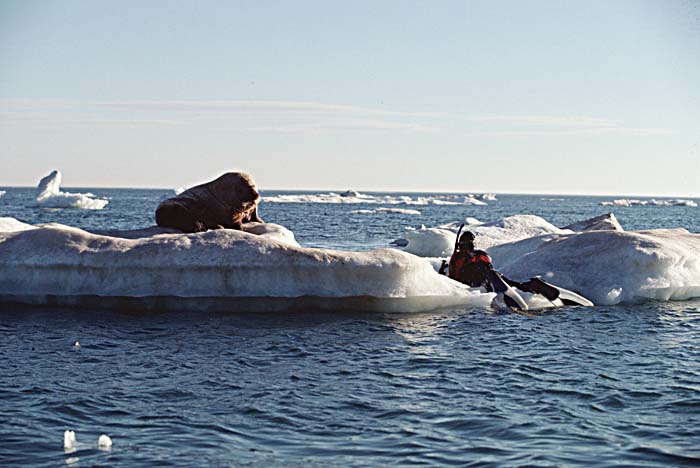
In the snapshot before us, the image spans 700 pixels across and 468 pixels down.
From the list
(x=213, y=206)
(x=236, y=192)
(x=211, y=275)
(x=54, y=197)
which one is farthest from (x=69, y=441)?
(x=54, y=197)

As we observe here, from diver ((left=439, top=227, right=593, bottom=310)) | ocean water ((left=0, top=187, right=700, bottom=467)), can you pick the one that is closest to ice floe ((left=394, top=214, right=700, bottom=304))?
diver ((left=439, top=227, right=593, bottom=310))

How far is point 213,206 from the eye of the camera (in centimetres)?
1798

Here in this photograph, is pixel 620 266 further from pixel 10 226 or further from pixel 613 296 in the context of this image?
pixel 10 226

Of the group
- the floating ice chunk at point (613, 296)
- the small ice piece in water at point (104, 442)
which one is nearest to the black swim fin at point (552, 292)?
the floating ice chunk at point (613, 296)

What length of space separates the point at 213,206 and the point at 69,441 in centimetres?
1082

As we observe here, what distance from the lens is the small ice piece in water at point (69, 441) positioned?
741 centimetres

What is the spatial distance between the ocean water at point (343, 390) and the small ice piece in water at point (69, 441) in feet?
0.30

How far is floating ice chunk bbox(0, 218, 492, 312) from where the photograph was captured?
14.2 meters

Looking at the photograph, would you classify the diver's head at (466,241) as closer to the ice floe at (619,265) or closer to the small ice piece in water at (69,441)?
the ice floe at (619,265)

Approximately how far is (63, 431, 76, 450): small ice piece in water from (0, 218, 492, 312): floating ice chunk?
6.78 meters

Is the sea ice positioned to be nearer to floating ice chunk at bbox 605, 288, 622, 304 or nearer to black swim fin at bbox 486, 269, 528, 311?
floating ice chunk at bbox 605, 288, 622, 304

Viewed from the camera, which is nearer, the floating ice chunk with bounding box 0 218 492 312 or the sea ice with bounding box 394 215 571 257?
the floating ice chunk with bounding box 0 218 492 312

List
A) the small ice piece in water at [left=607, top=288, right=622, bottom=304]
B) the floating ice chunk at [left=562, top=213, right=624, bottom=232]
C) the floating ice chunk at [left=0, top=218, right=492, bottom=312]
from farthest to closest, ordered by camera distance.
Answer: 1. the floating ice chunk at [left=562, top=213, right=624, bottom=232]
2. the small ice piece in water at [left=607, top=288, right=622, bottom=304]
3. the floating ice chunk at [left=0, top=218, right=492, bottom=312]

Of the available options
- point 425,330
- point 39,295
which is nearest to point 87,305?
point 39,295
